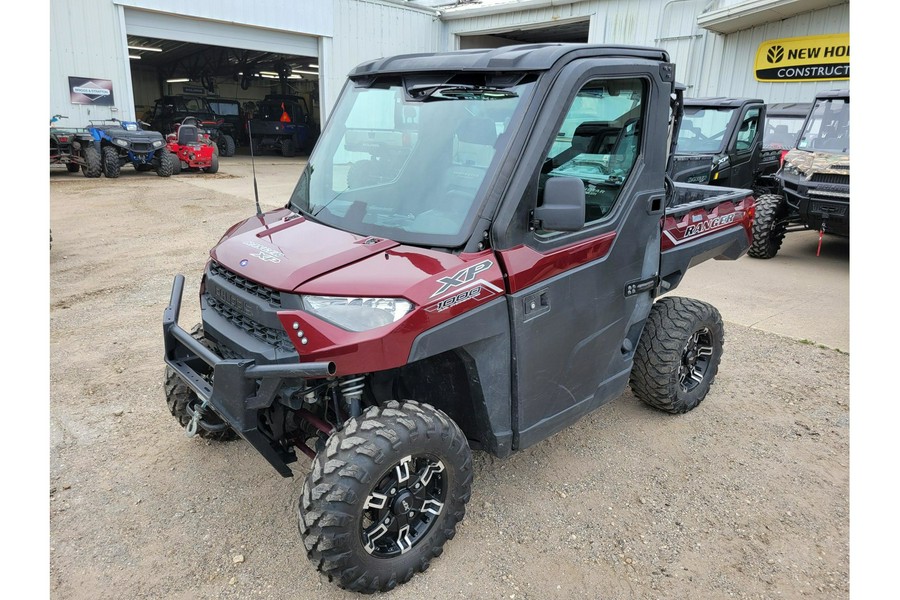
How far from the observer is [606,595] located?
2.66 meters

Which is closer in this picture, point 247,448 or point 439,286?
point 439,286

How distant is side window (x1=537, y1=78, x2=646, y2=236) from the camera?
9.45 feet

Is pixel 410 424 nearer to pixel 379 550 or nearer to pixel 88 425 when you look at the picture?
pixel 379 550

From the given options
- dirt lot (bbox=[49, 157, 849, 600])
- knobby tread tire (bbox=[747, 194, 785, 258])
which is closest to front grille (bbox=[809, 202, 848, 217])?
knobby tread tire (bbox=[747, 194, 785, 258])

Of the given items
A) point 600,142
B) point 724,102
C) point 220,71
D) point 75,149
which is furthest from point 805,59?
point 220,71

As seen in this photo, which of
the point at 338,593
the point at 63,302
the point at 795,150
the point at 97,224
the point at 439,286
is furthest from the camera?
the point at 97,224

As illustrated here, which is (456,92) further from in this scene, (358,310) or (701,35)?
(701,35)

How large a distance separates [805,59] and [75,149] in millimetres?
17558

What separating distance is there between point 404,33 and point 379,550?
68.8 ft

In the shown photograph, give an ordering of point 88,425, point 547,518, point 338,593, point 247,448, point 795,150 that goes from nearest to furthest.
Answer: point 338,593
point 547,518
point 247,448
point 88,425
point 795,150

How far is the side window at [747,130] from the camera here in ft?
32.4

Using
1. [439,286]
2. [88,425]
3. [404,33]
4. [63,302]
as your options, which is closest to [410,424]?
[439,286]

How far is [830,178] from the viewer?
25.9 ft

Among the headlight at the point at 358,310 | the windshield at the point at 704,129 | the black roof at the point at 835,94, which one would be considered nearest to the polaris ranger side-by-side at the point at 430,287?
the headlight at the point at 358,310
